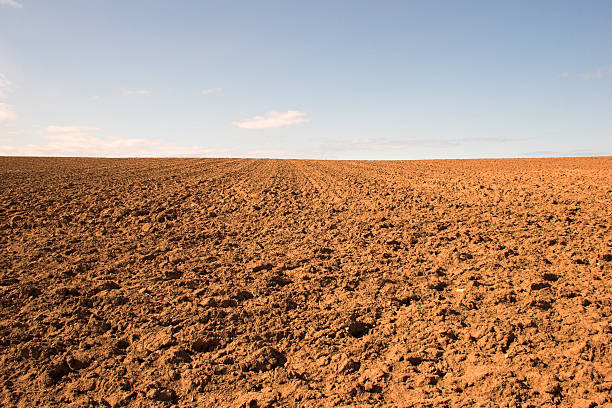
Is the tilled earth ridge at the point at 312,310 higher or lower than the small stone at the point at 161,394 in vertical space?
higher

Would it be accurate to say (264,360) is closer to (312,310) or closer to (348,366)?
(348,366)

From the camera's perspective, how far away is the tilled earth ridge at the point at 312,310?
3.34 meters

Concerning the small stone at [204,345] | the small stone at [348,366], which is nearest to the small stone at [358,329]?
the small stone at [348,366]

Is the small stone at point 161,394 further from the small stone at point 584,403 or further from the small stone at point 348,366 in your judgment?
the small stone at point 584,403

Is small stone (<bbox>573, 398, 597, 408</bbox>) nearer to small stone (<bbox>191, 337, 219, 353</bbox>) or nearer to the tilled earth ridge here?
the tilled earth ridge

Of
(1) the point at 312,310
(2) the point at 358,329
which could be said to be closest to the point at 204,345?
(1) the point at 312,310

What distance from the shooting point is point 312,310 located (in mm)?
4781

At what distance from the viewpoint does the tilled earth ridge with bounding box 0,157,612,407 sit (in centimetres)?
334

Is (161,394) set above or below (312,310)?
below

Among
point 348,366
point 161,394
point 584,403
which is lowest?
point 161,394

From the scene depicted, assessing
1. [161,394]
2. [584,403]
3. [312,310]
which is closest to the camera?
[584,403]

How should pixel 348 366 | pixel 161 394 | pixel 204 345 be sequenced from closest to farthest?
1. pixel 161 394
2. pixel 348 366
3. pixel 204 345

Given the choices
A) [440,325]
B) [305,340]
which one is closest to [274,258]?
[305,340]

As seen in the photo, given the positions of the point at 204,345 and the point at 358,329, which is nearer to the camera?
the point at 204,345
